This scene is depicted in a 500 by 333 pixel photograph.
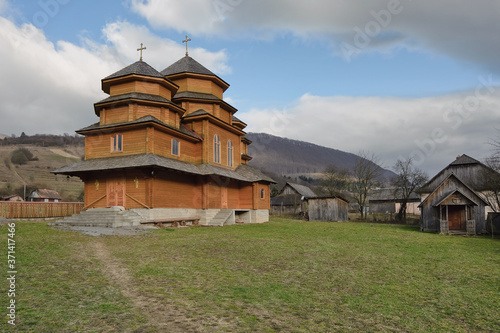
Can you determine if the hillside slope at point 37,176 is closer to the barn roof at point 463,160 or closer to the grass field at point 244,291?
the barn roof at point 463,160

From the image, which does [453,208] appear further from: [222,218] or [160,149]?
[160,149]

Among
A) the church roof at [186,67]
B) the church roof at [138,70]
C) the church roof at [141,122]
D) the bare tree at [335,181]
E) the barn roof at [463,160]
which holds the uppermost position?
the church roof at [186,67]

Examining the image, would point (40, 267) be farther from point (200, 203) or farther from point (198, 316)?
point (200, 203)

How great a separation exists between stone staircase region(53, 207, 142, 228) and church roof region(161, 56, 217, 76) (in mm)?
15111

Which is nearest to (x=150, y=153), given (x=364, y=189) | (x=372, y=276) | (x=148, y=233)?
(x=148, y=233)

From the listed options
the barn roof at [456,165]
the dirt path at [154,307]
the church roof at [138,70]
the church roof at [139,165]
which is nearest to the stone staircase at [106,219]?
the church roof at [139,165]

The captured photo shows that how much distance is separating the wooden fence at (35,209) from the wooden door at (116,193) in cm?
616

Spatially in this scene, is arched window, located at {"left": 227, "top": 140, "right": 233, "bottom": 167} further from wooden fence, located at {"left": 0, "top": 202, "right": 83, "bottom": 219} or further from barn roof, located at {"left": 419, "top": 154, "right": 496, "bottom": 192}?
barn roof, located at {"left": 419, "top": 154, "right": 496, "bottom": 192}

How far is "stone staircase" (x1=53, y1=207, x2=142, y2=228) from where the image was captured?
21.0 m

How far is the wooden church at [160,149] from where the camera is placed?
78.9ft

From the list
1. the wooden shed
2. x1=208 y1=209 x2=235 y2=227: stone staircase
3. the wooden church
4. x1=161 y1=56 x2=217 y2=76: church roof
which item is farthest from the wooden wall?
the wooden shed

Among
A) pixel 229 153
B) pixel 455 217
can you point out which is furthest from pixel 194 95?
pixel 455 217

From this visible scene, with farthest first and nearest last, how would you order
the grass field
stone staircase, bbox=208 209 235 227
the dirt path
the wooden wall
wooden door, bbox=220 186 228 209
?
wooden door, bbox=220 186 228 209 → stone staircase, bbox=208 209 235 227 → the wooden wall → the grass field → the dirt path

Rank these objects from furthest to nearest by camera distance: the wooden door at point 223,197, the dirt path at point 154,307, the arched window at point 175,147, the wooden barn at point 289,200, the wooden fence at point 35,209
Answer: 1. the wooden barn at point 289,200
2. the wooden door at point 223,197
3. the arched window at point 175,147
4. the wooden fence at point 35,209
5. the dirt path at point 154,307
